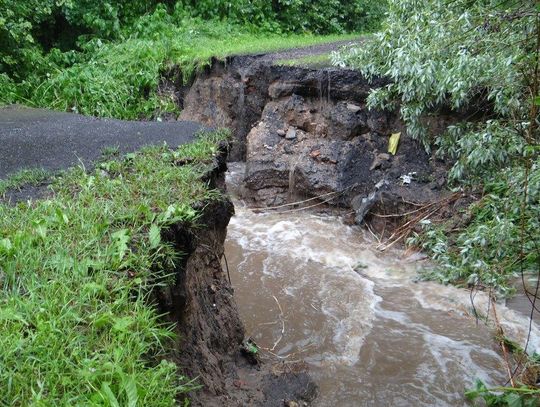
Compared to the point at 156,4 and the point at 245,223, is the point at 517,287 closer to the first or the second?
the point at 245,223

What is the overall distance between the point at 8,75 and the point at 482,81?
8683 mm

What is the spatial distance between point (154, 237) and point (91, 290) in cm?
53

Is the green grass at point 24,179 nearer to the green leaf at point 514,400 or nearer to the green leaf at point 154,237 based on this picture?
the green leaf at point 154,237

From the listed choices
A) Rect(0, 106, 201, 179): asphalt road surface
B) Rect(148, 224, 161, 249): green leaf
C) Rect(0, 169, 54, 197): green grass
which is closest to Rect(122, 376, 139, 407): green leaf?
Rect(148, 224, 161, 249): green leaf

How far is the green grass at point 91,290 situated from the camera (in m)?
2.26

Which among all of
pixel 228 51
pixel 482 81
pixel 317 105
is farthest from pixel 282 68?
pixel 482 81

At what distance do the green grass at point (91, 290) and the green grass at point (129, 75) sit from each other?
690 cm

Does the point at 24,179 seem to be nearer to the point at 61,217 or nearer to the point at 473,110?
the point at 61,217

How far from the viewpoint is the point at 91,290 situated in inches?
107

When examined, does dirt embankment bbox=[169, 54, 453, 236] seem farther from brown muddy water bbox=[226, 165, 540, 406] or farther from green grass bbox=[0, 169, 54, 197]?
green grass bbox=[0, 169, 54, 197]

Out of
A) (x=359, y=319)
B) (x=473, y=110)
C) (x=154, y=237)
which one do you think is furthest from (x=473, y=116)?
(x=154, y=237)

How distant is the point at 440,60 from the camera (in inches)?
268

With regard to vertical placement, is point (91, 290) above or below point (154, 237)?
below

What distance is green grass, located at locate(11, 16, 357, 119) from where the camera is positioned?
1062 cm
